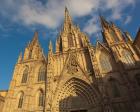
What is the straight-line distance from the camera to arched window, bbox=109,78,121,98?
18184mm

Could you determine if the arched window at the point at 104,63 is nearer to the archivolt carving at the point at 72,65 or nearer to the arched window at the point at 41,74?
the archivolt carving at the point at 72,65

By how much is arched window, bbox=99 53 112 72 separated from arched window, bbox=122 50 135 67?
2.29 m

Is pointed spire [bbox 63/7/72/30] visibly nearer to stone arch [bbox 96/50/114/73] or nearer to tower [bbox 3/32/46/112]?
tower [bbox 3/32/46/112]

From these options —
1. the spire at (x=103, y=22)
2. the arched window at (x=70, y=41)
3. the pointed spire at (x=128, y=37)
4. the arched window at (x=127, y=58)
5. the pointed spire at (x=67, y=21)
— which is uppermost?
the pointed spire at (x=67, y=21)

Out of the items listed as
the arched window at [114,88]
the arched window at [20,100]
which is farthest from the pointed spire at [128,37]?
the arched window at [20,100]

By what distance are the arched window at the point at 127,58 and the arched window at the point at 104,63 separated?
229 centimetres

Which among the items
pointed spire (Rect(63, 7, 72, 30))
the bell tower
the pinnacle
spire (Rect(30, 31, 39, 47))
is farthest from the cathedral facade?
the pinnacle

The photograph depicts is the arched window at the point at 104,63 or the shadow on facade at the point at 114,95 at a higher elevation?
the arched window at the point at 104,63

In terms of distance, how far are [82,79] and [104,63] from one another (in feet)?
14.4

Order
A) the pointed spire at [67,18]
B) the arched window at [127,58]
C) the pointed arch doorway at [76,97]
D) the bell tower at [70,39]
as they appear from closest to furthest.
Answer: the pointed arch doorway at [76,97], the arched window at [127,58], the bell tower at [70,39], the pointed spire at [67,18]

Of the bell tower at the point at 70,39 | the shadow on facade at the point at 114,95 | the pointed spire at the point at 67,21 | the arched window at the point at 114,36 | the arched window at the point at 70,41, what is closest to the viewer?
the shadow on facade at the point at 114,95

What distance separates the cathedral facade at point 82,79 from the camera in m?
17.9

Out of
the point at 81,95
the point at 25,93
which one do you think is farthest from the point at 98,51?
the point at 25,93

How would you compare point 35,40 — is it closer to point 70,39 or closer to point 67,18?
point 70,39
